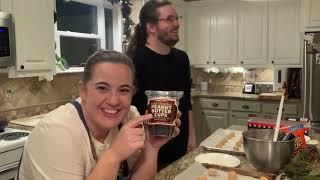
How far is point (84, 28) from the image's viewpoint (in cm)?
406

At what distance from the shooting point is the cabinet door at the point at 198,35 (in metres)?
4.95

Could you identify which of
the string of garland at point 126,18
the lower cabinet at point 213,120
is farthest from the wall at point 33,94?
the lower cabinet at point 213,120

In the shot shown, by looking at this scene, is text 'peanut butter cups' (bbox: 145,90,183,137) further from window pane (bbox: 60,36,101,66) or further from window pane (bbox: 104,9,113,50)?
window pane (bbox: 104,9,113,50)

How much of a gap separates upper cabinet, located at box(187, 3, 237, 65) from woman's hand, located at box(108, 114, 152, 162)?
3.83 m

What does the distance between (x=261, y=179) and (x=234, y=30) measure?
12.3ft

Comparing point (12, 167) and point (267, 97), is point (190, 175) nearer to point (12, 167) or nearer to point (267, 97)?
point (12, 167)

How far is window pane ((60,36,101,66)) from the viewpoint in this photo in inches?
149

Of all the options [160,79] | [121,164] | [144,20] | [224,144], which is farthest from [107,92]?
[144,20]

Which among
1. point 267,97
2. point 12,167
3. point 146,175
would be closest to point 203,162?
point 146,175

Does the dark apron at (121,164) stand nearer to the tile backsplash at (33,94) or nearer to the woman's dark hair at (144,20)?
the woman's dark hair at (144,20)

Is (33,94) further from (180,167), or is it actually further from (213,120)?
(213,120)

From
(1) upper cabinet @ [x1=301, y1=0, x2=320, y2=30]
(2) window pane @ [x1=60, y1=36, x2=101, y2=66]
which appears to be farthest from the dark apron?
(1) upper cabinet @ [x1=301, y1=0, x2=320, y2=30]

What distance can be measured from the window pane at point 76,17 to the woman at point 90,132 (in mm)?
2798

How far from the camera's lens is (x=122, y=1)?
4219 millimetres
